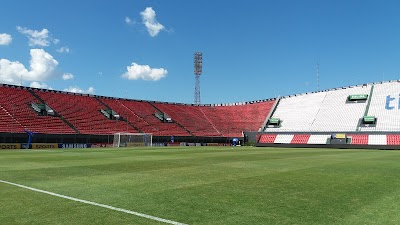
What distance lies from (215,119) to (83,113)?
38.3m

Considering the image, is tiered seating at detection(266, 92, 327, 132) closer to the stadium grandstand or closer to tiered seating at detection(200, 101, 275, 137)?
the stadium grandstand

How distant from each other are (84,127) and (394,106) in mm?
66221

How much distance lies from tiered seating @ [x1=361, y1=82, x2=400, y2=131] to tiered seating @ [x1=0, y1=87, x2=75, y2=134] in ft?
204

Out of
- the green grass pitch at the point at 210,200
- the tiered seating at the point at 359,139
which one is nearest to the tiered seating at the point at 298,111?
the tiered seating at the point at 359,139

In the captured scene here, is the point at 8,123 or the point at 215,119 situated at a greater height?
the point at 215,119

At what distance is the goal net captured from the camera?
67438 mm

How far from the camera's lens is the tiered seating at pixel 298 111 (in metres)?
85.3

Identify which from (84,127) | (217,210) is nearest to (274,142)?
(84,127)

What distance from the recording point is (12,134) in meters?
55.9

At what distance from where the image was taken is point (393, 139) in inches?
2724

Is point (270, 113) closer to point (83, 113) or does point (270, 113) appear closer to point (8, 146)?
point (83, 113)

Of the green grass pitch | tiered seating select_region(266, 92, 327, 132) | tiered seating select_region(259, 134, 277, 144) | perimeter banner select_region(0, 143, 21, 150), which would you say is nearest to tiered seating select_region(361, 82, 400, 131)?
tiered seating select_region(266, 92, 327, 132)

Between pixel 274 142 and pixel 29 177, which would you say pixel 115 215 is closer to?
pixel 29 177

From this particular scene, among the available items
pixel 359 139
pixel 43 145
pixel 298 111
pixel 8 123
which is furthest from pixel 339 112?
pixel 8 123
